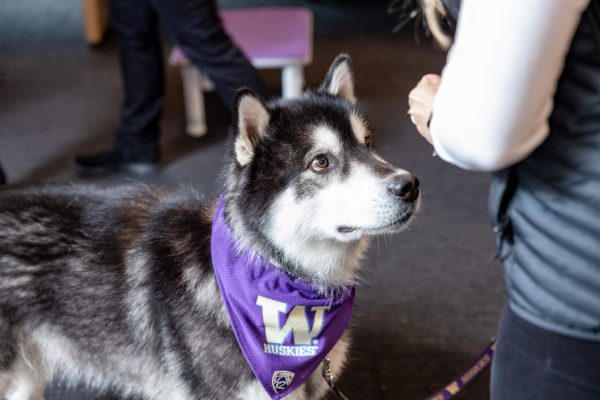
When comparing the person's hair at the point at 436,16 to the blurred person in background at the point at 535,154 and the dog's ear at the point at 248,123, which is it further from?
the dog's ear at the point at 248,123

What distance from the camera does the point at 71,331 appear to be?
4.82 feet

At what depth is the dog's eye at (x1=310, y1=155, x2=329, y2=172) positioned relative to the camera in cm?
125

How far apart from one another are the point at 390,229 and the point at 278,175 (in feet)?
0.77

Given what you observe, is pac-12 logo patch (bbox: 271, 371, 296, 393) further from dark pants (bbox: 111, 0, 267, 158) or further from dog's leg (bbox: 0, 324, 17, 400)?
dark pants (bbox: 111, 0, 267, 158)

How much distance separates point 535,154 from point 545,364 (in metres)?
0.28

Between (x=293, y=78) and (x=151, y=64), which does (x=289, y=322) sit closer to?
(x=151, y=64)

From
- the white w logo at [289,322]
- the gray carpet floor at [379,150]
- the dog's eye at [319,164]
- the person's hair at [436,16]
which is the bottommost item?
the gray carpet floor at [379,150]

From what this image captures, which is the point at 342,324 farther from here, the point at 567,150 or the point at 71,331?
the point at 567,150

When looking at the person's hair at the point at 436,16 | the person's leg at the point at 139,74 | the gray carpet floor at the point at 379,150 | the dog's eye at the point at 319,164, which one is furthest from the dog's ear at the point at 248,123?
the person's leg at the point at 139,74

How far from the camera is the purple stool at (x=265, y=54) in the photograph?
10.4 feet

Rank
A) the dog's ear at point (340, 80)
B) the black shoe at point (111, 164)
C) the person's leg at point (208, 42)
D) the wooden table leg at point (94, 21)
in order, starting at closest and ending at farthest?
1. the dog's ear at point (340, 80)
2. the person's leg at point (208, 42)
3. the black shoe at point (111, 164)
4. the wooden table leg at point (94, 21)

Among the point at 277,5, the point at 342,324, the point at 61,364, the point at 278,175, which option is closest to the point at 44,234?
the point at 61,364

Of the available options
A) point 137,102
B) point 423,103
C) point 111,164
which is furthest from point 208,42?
point 423,103

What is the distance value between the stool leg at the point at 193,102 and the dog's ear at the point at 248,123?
207 centimetres
